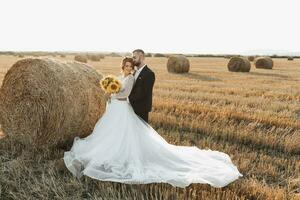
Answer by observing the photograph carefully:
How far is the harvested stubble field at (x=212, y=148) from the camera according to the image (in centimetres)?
564

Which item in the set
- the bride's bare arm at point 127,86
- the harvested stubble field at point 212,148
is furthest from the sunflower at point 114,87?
the harvested stubble field at point 212,148

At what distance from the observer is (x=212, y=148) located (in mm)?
8016

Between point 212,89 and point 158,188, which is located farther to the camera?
point 212,89

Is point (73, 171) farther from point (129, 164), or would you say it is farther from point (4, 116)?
point (4, 116)

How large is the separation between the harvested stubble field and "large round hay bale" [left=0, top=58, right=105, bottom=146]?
335mm

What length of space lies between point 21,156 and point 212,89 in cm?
990

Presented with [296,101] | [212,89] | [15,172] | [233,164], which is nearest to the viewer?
[15,172]

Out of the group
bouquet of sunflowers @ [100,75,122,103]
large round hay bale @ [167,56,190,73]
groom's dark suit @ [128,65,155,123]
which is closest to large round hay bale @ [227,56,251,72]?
large round hay bale @ [167,56,190,73]

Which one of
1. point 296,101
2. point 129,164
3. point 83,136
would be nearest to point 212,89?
point 296,101

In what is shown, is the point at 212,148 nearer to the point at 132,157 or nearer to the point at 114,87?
Answer: the point at 132,157

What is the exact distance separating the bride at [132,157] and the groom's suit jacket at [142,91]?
97 mm

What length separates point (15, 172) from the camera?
6.38 meters

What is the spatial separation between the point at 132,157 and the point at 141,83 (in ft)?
4.19

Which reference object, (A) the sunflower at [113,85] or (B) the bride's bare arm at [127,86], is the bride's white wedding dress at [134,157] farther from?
(A) the sunflower at [113,85]
